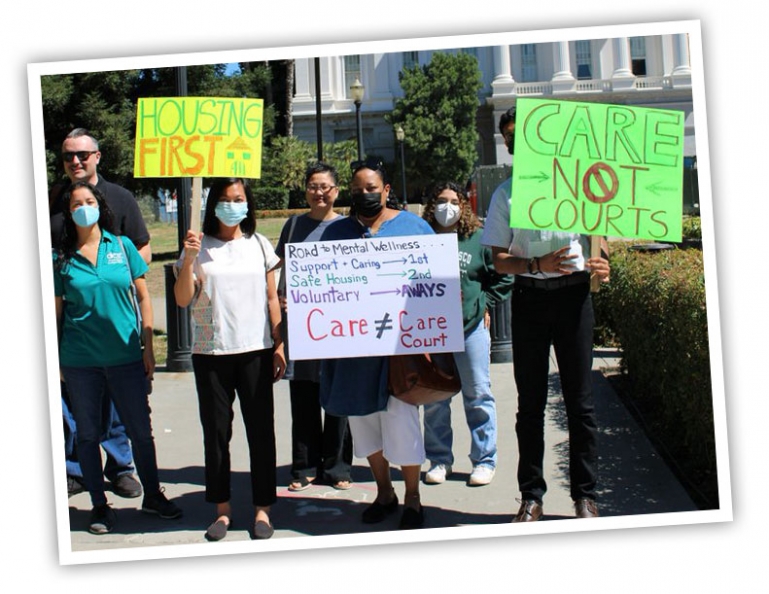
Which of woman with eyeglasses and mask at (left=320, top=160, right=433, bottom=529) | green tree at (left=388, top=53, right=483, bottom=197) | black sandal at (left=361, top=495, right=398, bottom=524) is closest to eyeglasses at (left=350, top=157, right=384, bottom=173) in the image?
woman with eyeglasses and mask at (left=320, top=160, right=433, bottom=529)

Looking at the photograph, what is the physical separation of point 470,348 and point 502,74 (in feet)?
167

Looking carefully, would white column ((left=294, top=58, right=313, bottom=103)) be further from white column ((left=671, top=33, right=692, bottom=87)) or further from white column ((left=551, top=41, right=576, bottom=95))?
white column ((left=671, top=33, right=692, bottom=87))

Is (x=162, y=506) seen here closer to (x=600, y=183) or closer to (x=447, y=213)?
(x=447, y=213)

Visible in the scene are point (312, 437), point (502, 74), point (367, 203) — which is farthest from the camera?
point (502, 74)

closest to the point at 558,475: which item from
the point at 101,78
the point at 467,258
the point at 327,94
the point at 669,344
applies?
the point at 669,344

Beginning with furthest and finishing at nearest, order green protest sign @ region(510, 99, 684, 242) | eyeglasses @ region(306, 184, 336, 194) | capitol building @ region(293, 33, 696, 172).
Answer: capitol building @ region(293, 33, 696, 172)
eyeglasses @ region(306, 184, 336, 194)
green protest sign @ region(510, 99, 684, 242)

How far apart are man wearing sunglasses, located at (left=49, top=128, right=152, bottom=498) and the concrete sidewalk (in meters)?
0.14

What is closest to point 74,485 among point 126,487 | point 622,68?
point 126,487

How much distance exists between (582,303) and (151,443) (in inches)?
101

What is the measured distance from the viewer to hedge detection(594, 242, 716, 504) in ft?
16.1

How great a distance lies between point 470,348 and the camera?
5480 mm

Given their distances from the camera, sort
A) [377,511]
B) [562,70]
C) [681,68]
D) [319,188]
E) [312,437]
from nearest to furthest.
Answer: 1. [377,511]
2. [319,188]
3. [312,437]
4. [681,68]
5. [562,70]

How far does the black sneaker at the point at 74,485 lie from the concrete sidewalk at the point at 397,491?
39 millimetres

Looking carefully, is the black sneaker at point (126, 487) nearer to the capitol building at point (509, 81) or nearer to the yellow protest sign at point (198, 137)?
the yellow protest sign at point (198, 137)
